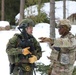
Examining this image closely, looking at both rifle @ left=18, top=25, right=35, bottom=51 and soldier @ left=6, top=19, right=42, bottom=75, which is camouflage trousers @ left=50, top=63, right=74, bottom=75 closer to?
soldier @ left=6, top=19, right=42, bottom=75

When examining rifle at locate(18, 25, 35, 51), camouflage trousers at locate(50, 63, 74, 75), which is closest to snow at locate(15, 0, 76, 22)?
camouflage trousers at locate(50, 63, 74, 75)

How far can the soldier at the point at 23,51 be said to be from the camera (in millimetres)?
5832

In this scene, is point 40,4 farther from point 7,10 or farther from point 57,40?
point 57,40

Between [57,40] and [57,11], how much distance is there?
3128 centimetres

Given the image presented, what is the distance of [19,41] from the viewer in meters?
5.86

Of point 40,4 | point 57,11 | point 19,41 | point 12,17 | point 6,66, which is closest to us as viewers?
point 19,41

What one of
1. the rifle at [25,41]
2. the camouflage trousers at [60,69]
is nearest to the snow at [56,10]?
the camouflage trousers at [60,69]

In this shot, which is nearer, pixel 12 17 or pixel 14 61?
pixel 14 61

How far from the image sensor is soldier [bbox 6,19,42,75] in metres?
5.83

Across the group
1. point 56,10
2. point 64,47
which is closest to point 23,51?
point 64,47

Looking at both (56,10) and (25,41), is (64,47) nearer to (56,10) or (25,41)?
(25,41)

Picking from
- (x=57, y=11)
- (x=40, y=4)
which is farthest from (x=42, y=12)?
(x=57, y=11)

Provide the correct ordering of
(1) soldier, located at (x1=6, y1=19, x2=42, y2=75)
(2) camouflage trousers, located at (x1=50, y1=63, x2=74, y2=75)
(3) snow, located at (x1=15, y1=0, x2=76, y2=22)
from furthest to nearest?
(3) snow, located at (x1=15, y1=0, x2=76, y2=22)
(2) camouflage trousers, located at (x1=50, y1=63, x2=74, y2=75)
(1) soldier, located at (x1=6, y1=19, x2=42, y2=75)

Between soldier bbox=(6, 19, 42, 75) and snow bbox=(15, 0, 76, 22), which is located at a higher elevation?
soldier bbox=(6, 19, 42, 75)
